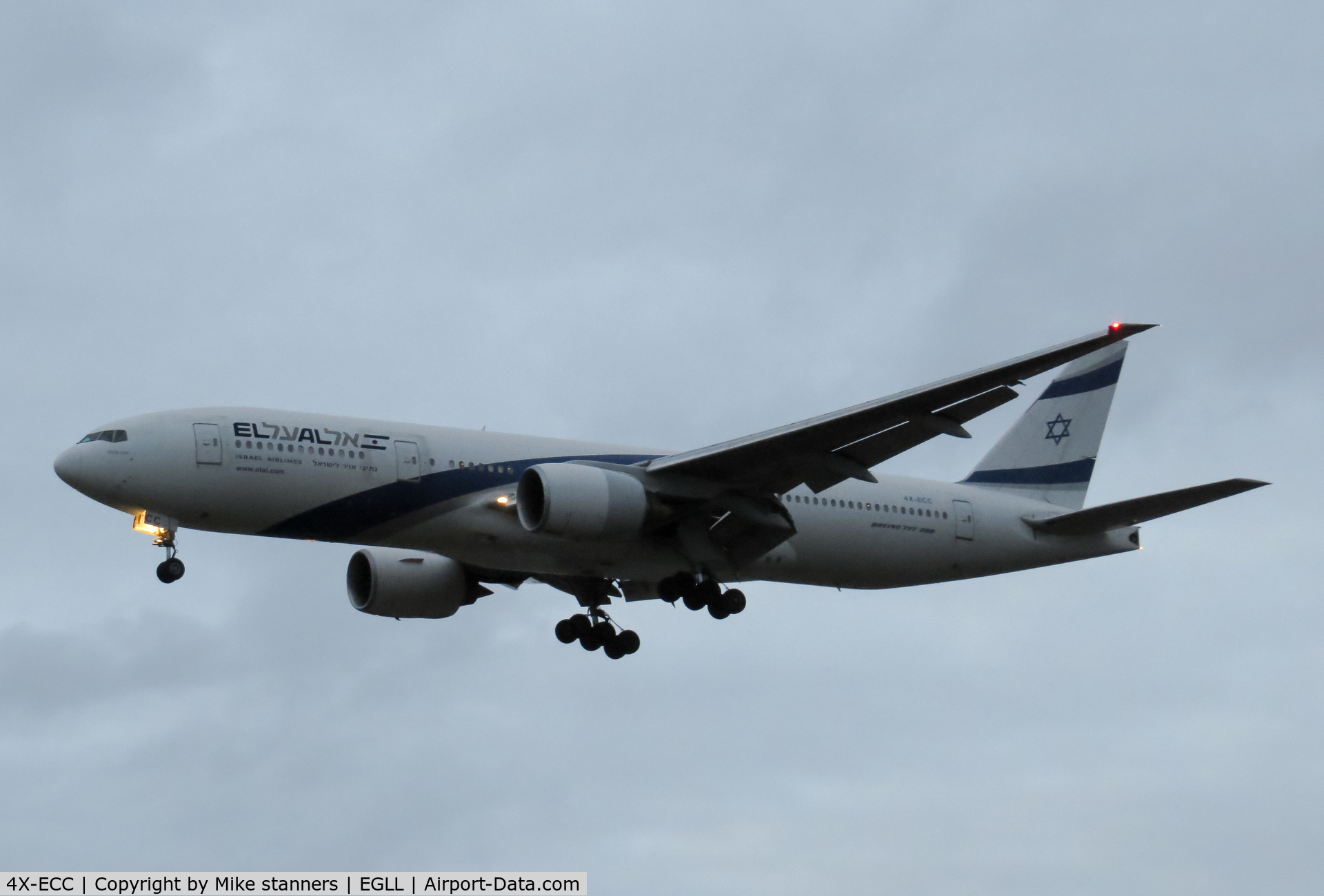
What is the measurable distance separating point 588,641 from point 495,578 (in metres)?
2.30

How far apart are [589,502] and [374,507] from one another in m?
3.65

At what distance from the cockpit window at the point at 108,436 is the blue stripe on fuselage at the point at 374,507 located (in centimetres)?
275

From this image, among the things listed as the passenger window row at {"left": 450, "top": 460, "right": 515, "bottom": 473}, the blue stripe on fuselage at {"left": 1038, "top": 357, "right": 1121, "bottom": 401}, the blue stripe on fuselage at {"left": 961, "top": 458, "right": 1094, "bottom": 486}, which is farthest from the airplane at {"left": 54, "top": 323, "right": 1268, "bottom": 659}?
the blue stripe on fuselage at {"left": 1038, "top": 357, "right": 1121, "bottom": 401}

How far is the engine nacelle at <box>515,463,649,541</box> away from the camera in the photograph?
27156 millimetres

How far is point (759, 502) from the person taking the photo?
A: 28984 millimetres

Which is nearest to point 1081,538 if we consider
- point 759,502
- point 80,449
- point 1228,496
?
point 1228,496

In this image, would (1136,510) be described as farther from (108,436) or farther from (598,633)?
(108,436)

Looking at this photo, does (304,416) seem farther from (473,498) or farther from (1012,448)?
(1012,448)

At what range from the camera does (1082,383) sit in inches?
1448

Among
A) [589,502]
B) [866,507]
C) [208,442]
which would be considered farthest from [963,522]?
[208,442]

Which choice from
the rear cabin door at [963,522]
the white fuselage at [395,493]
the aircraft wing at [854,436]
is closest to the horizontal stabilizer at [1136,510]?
the rear cabin door at [963,522]

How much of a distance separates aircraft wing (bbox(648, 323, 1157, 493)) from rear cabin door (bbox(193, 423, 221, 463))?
7.34m

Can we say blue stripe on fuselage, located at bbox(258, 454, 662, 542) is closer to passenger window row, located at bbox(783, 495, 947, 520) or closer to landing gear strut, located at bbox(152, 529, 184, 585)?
landing gear strut, located at bbox(152, 529, 184, 585)

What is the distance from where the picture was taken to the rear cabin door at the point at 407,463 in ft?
90.8
